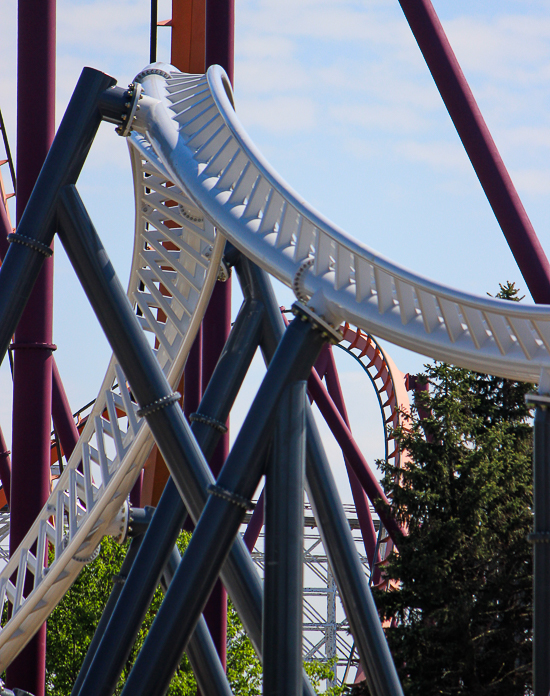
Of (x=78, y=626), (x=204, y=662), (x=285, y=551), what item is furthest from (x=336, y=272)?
(x=78, y=626)

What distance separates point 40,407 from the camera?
9.11m

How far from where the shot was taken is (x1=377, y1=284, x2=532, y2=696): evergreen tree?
12.8m

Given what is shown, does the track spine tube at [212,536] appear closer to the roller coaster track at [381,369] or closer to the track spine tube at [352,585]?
the track spine tube at [352,585]

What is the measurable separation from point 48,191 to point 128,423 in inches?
101

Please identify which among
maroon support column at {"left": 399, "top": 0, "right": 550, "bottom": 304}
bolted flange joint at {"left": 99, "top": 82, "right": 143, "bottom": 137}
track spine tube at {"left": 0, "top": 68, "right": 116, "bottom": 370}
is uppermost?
maroon support column at {"left": 399, "top": 0, "right": 550, "bottom": 304}

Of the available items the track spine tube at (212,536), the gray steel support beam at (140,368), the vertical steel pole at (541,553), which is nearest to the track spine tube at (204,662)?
the gray steel support beam at (140,368)

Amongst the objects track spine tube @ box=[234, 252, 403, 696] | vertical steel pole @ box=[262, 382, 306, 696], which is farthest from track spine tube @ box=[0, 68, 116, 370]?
vertical steel pole @ box=[262, 382, 306, 696]

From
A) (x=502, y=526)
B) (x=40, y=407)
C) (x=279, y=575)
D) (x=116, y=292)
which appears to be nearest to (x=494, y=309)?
(x=279, y=575)

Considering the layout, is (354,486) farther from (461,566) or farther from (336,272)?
(336,272)

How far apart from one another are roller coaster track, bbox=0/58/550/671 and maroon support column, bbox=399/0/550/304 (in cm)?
220

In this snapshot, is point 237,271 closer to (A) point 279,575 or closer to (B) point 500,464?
(A) point 279,575

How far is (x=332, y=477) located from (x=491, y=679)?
8.31m

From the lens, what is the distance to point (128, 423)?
324 inches

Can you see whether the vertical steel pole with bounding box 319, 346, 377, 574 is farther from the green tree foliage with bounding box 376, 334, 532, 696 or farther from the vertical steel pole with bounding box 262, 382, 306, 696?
the vertical steel pole with bounding box 262, 382, 306, 696
